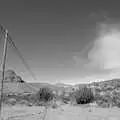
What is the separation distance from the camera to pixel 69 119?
45.2 feet

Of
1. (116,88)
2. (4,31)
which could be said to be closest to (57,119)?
(4,31)

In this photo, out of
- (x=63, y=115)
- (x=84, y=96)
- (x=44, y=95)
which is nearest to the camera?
(x=63, y=115)

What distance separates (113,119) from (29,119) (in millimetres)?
7565

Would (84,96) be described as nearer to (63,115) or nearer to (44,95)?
(44,95)

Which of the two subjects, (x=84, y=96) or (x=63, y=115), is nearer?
(x=63, y=115)

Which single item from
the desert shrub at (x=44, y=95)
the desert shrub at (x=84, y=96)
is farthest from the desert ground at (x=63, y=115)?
the desert shrub at (x=44, y=95)

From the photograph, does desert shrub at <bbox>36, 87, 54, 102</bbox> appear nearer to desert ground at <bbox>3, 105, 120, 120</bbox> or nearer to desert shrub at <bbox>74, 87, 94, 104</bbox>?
desert shrub at <bbox>74, 87, 94, 104</bbox>

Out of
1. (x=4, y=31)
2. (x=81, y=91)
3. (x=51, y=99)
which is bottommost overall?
(x=51, y=99)

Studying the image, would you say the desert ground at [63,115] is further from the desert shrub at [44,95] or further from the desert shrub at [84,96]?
the desert shrub at [44,95]

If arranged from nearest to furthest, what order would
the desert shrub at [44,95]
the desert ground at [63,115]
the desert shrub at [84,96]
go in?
the desert ground at [63,115] < the desert shrub at [84,96] < the desert shrub at [44,95]

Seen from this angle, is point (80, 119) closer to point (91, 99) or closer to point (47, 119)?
point (47, 119)

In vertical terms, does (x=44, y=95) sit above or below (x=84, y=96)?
below

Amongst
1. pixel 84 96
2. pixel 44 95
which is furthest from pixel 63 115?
pixel 44 95

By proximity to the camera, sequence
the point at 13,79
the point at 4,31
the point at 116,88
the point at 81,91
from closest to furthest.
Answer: the point at 4,31 < the point at 81,91 < the point at 116,88 < the point at 13,79
